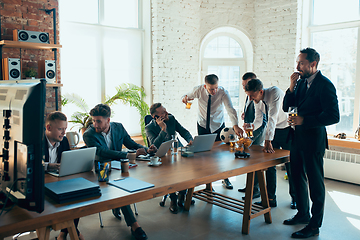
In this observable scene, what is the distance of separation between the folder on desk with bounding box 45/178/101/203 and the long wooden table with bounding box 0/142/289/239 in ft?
0.12

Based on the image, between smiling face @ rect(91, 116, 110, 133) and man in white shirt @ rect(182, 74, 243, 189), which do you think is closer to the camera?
smiling face @ rect(91, 116, 110, 133)

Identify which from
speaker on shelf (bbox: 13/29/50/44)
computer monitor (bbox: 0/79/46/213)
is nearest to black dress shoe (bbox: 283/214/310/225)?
computer monitor (bbox: 0/79/46/213)

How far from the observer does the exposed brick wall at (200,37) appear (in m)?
5.57

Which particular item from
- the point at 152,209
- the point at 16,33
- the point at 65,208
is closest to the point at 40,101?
the point at 65,208

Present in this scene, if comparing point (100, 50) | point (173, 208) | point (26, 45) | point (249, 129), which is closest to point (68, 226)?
point (173, 208)

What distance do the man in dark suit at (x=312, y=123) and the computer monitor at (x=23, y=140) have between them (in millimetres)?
2240

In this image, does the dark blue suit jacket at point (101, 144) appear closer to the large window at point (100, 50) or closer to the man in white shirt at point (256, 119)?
the man in white shirt at point (256, 119)

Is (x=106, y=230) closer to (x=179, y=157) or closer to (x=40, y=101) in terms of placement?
(x=179, y=157)

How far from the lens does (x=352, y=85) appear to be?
5324 millimetres

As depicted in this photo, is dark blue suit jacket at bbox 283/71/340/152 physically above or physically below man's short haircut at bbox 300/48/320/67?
below

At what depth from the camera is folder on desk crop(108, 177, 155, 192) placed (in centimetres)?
206

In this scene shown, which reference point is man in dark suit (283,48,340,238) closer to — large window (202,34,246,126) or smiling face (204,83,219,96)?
smiling face (204,83,219,96)

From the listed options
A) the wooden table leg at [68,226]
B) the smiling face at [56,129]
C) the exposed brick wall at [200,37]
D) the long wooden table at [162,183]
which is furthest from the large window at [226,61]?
the wooden table leg at [68,226]

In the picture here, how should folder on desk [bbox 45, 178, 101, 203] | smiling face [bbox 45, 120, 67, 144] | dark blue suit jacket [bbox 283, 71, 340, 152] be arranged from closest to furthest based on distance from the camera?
folder on desk [bbox 45, 178, 101, 203], smiling face [bbox 45, 120, 67, 144], dark blue suit jacket [bbox 283, 71, 340, 152]
